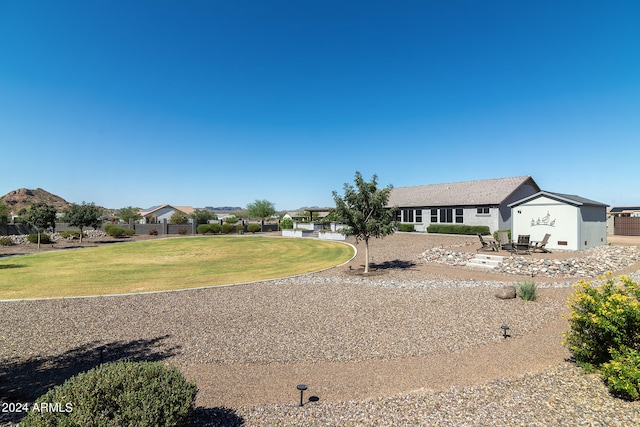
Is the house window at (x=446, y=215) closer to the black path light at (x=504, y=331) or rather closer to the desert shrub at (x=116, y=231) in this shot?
the black path light at (x=504, y=331)

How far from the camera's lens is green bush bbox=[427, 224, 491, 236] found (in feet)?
109

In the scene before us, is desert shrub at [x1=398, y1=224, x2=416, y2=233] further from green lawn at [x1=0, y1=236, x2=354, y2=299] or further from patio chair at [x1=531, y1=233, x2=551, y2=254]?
patio chair at [x1=531, y1=233, x2=551, y2=254]

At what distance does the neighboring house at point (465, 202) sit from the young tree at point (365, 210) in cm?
2116

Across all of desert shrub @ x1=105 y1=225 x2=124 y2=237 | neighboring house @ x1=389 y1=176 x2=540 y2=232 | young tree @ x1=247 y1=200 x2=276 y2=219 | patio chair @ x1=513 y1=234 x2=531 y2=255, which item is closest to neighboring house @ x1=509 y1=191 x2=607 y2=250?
patio chair @ x1=513 y1=234 x2=531 y2=255

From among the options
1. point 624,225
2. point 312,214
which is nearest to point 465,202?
point 624,225

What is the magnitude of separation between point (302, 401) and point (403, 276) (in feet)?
41.5

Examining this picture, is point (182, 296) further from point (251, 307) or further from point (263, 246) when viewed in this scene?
point (263, 246)

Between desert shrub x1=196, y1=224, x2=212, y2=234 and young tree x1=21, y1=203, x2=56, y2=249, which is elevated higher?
young tree x1=21, y1=203, x2=56, y2=249

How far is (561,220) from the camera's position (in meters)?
23.2

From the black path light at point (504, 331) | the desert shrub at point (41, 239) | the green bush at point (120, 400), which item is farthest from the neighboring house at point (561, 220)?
the desert shrub at point (41, 239)

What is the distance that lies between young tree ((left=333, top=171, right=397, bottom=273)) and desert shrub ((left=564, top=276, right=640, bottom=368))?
37.1 ft

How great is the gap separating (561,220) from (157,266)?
1184 inches

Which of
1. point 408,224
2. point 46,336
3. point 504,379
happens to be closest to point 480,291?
point 504,379

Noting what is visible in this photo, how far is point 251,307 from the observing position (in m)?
12.3
